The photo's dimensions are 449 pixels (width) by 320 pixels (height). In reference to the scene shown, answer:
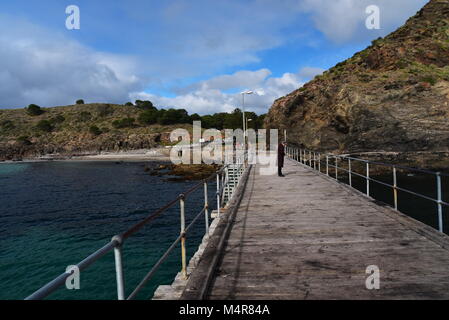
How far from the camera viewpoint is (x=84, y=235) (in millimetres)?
17344

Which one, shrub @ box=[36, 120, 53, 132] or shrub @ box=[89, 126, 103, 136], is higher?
shrub @ box=[36, 120, 53, 132]

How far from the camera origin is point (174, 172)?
1794 inches

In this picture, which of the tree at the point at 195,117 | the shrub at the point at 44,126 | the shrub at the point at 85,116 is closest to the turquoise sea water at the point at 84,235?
the tree at the point at 195,117

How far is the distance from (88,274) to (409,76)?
34090 mm

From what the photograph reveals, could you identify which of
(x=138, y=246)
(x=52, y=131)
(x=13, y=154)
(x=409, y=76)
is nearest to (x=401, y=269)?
(x=138, y=246)

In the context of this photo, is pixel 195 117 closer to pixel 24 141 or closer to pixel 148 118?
pixel 148 118

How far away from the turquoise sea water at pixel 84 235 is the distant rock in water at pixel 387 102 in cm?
1761

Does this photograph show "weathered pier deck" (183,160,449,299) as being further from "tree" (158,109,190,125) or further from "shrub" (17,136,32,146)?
"shrub" (17,136,32,146)

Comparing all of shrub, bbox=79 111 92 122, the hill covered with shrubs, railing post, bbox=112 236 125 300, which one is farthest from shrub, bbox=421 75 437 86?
shrub, bbox=79 111 92 122

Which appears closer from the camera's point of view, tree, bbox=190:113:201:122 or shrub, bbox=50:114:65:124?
tree, bbox=190:113:201:122

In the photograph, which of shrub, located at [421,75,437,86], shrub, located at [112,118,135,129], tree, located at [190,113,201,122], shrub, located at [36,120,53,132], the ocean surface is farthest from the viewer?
A: tree, located at [190,113,201,122]

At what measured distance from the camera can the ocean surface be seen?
11805 mm

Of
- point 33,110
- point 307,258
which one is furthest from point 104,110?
point 307,258
